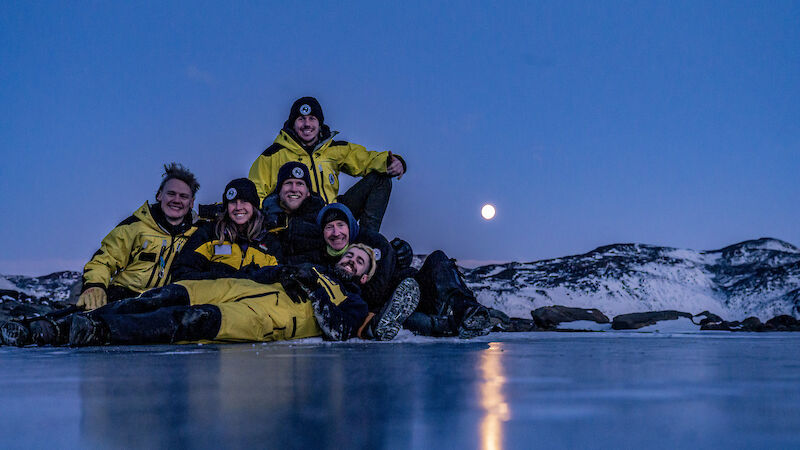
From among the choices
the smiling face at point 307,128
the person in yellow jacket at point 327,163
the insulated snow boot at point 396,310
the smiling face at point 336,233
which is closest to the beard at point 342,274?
the smiling face at point 336,233

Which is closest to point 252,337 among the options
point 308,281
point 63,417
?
point 308,281

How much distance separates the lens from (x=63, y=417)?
1214 mm

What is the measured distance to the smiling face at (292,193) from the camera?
197 inches

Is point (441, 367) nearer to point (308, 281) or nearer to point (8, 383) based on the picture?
point (8, 383)

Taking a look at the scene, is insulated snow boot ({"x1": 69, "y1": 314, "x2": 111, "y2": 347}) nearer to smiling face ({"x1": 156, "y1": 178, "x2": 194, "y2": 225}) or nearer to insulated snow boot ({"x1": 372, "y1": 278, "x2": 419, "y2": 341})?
insulated snow boot ({"x1": 372, "y1": 278, "x2": 419, "y2": 341})

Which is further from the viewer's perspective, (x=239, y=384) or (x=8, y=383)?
(x=8, y=383)

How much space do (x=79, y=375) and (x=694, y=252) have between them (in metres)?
12.2

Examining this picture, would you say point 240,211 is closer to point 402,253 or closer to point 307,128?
point 402,253

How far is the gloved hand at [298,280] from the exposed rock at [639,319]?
14.6 feet

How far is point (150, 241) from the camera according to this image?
5.02 metres

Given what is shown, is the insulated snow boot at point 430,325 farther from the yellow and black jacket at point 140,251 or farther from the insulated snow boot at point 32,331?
the insulated snow boot at point 32,331

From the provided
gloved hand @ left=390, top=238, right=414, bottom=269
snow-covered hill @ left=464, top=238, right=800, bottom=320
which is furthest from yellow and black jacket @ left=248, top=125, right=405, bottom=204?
snow-covered hill @ left=464, top=238, right=800, bottom=320

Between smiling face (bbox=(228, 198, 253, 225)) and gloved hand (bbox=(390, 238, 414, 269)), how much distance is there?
1.13 m

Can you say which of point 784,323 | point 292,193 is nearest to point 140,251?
point 292,193
